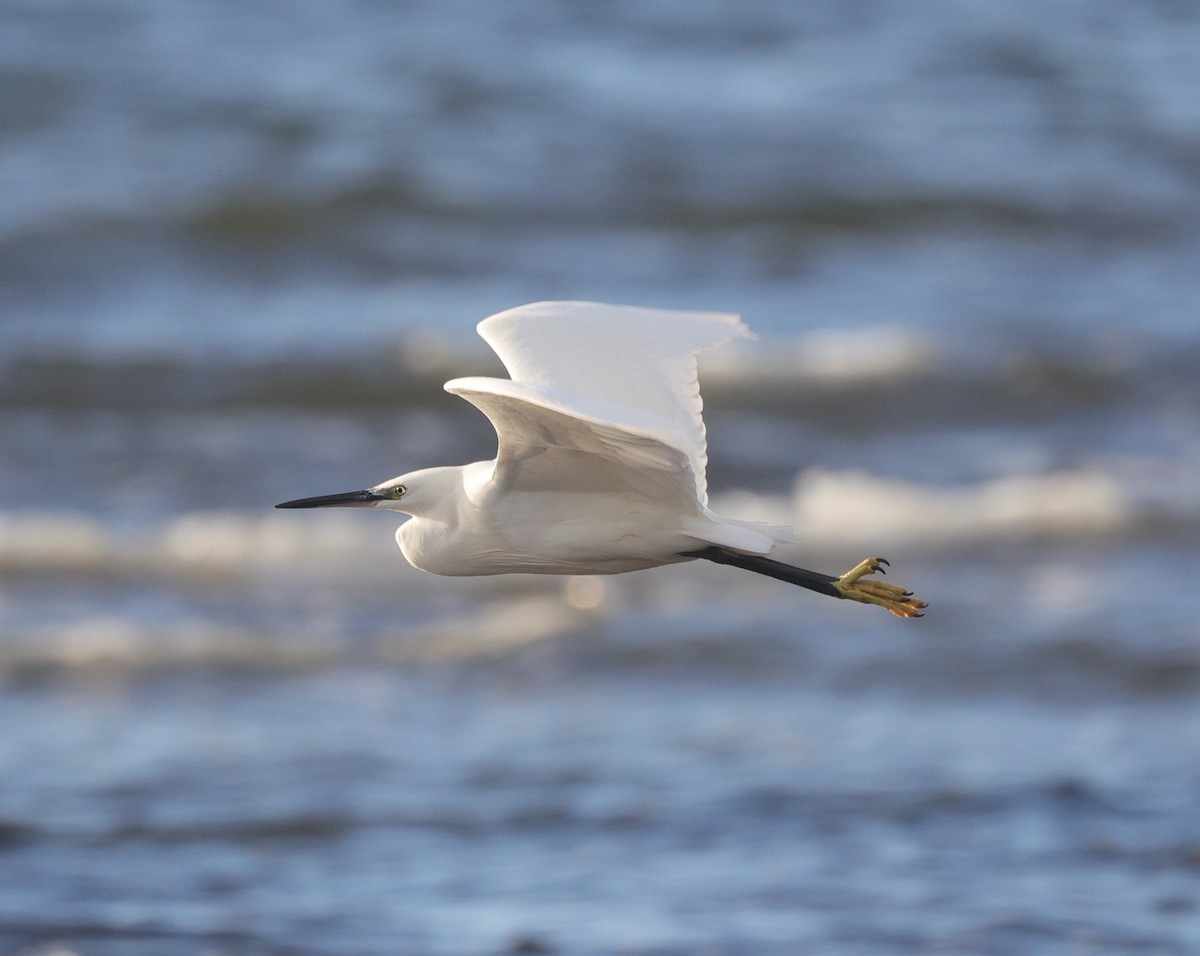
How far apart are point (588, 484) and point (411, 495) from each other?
0.39 m

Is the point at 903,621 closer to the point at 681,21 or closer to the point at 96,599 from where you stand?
the point at 96,599

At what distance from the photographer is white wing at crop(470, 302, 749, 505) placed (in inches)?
146

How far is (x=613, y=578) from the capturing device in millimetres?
8414

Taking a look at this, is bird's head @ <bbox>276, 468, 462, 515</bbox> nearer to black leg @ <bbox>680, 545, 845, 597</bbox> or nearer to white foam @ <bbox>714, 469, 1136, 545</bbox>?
black leg @ <bbox>680, 545, 845, 597</bbox>

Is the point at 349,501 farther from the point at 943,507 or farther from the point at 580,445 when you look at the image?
the point at 943,507

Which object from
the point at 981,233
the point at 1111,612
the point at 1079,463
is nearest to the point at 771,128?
the point at 981,233

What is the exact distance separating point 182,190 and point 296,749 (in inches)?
289

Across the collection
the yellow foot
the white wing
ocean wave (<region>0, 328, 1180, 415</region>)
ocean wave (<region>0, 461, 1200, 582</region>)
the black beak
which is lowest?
the yellow foot

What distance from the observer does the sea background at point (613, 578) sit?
18.9 ft

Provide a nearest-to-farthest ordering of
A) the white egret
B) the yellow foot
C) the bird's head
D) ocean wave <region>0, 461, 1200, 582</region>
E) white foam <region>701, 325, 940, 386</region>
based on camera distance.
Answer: the white egret < the bird's head < the yellow foot < ocean wave <region>0, 461, 1200, 582</region> < white foam <region>701, 325, 940, 386</region>

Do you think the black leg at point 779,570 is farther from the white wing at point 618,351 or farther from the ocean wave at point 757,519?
the ocean wave at point 757,519

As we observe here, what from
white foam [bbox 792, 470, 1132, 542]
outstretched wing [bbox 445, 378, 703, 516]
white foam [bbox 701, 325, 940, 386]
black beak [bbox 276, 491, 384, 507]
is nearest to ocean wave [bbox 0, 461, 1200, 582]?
white foam [bbox 792, 470, 1132, 542]

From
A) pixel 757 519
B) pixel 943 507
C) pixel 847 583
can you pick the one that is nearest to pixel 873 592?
pixel 847 583

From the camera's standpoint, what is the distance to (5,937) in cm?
525
